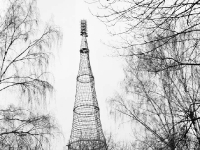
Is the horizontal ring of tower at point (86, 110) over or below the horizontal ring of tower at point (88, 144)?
over

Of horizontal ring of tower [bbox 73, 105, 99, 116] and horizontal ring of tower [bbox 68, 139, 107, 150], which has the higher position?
horizontal ring of tower [bbox 73, 105, 99, 116]

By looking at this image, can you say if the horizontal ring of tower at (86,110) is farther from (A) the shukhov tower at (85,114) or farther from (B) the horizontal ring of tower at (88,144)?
(B) the horizontal ring of tower at (88,144)

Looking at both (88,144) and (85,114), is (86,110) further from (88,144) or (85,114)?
(88,144)

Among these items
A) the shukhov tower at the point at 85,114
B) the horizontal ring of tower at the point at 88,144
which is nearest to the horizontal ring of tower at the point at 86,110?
the shukhov tower at the point at 85,114

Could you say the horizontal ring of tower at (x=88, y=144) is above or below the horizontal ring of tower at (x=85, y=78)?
below

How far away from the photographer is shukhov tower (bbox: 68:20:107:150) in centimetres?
2027

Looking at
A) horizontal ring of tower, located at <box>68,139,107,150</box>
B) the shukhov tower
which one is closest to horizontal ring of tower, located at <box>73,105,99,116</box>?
the shukhov tower

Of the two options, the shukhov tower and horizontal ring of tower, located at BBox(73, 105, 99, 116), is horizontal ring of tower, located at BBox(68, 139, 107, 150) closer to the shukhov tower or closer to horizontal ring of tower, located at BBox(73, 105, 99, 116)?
the shukhov tower

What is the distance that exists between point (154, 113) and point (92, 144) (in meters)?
11.9

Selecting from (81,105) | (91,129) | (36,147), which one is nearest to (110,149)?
(91,129)

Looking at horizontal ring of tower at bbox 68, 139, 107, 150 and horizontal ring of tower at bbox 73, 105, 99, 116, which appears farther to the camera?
horizontal ring of tower at bbox 73, 105, 99, 116

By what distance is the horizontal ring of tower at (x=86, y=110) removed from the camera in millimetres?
22188

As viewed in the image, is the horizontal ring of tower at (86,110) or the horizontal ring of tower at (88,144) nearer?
the horizontal ring of tower at (88,144)

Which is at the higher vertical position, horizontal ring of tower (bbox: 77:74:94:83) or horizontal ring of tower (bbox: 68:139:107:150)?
horizontal ring of tower (bbox: 77:74:94:83)
